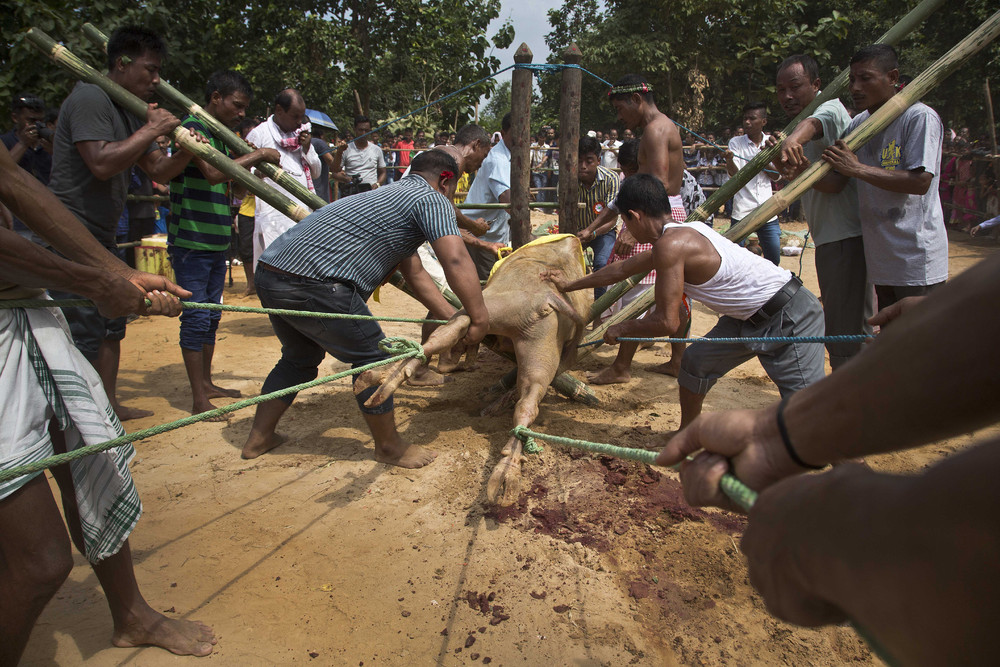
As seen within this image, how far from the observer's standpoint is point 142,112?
3.51 meters

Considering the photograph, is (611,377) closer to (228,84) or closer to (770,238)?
(770,238)

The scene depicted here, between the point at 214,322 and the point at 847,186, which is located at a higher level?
the point at 847,186

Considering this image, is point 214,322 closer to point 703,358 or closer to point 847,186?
point 703,358

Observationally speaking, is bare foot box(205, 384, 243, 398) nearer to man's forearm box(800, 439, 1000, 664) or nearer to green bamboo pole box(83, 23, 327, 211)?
green bamboo pole box(83, 23, 327, 211)

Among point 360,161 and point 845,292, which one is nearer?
point 845,292

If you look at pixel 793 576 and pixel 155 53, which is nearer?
pixel 793 576

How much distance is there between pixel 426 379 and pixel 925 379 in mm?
4386

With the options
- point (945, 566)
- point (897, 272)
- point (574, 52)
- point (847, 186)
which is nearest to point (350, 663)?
point (945, 566)

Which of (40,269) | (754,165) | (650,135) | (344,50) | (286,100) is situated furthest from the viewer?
(344,50)

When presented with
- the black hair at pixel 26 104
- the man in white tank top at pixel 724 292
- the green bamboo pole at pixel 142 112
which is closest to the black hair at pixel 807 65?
the man in white tank top at pixel 724 292

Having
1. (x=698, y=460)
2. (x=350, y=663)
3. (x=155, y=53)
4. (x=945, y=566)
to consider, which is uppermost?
(x=155, y=53)

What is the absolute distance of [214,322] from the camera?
4398mm

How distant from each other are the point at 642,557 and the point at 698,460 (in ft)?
5.56

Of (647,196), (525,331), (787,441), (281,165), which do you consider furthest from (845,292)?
(281,165)
